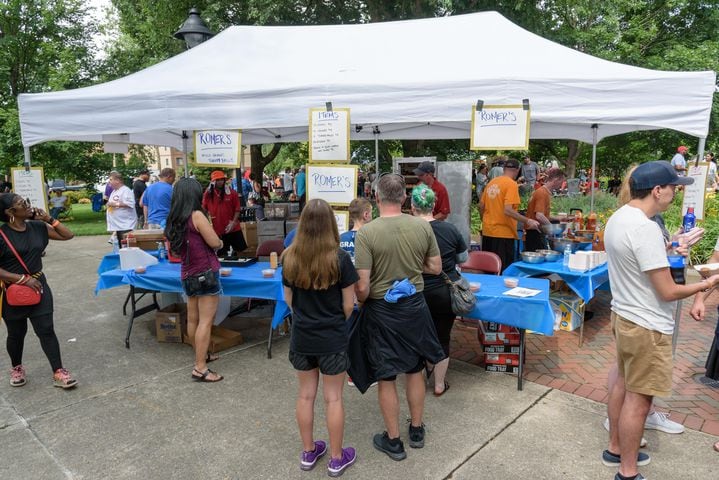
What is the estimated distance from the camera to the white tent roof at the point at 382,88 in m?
3.89

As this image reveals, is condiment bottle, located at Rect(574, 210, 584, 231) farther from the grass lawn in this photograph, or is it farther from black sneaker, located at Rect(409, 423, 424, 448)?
the grass lawn

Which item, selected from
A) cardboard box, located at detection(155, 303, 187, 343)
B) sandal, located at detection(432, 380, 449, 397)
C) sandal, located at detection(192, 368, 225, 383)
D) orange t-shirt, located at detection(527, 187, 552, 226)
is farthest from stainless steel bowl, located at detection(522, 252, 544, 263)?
cardboard box, located at detection(155, 303, 187, 343)

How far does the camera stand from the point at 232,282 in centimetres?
440

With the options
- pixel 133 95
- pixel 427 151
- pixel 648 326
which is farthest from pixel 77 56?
pixel 648 326

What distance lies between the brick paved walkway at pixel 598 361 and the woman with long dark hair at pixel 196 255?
7.64ft

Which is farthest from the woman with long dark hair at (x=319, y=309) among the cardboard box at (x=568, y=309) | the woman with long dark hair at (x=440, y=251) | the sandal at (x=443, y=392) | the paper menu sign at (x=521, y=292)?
the cardboard box at (x=568, y=309)

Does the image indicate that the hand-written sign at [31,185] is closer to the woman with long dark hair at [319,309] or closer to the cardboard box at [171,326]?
the cardboard box at [171,326]

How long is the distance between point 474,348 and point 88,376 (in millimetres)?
3611

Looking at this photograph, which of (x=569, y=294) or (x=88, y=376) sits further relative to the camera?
(x=569, y=294)

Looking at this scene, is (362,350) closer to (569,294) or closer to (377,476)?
(377,476)

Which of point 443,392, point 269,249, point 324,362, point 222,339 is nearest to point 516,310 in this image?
point 443,392

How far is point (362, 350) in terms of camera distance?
9.29ft

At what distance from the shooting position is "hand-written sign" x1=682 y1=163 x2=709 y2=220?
396cm

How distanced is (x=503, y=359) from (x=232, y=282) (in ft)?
8.45
